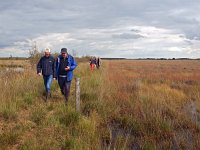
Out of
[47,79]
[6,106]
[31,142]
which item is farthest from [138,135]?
[47,79]

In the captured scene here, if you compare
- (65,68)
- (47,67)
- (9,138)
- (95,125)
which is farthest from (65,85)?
(9,138)

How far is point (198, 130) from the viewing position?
8.11 meters

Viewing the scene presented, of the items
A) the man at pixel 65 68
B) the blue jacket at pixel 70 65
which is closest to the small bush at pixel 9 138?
the man at pixel 65 68

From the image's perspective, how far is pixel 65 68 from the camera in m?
10.5

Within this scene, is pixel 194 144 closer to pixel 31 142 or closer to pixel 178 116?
pixel 178 116

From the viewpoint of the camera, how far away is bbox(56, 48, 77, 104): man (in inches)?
415

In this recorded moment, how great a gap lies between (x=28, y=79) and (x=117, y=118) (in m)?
6.51

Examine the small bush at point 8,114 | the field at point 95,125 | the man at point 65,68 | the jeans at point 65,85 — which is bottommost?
the field at point 95,125

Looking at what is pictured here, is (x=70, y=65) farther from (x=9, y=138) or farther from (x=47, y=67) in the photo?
(x=9, y=138)

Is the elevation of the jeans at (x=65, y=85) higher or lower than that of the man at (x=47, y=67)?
lower

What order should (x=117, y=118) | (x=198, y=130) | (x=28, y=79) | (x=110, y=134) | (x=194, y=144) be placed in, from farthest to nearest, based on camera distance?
(x=28, y=79) → (x=117, y=118) → (x=198, y=130) → (x=110, y=134) → (x=194, y=144)

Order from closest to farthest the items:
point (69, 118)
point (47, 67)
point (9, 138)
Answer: point (9, 138), point (69, 118), point (47, 67)

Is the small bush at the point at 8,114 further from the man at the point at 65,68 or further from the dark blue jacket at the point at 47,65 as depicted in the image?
the dark blue jacket at the point at 47,65

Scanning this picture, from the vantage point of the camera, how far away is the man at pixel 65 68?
1054 cm
